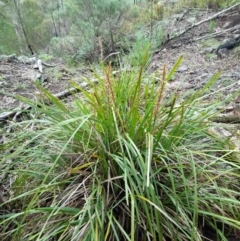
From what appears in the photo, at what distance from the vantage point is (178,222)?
3.71 ft

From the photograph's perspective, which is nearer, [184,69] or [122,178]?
[122,178]

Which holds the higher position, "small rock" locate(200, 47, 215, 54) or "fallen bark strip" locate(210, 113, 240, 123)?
"small rock" locate(200, 47, 215, 54)

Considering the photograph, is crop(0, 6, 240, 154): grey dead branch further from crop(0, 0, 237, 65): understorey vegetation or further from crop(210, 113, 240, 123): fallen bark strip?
crop(0, 0, 237, 65): understorey vegetation

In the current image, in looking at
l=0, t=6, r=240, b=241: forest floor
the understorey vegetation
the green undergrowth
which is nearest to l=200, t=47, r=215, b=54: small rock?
l=0, t=6, r=240, b=241: forest floor

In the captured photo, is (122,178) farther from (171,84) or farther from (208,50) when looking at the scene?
(208,50)

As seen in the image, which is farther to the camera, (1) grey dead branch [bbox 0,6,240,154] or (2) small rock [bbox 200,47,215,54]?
(2) small rock [bbox 200,47,215,54]

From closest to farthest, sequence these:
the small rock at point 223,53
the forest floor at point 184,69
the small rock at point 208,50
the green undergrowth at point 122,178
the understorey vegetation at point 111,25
Result: the green undergrowth at point 122,178 → the forest floor at point 184,69 → the small rock at point 223,53 → the small rock at point 208,50 → the understorey vegetation at point 111,25

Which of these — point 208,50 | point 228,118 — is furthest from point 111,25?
point 228,118

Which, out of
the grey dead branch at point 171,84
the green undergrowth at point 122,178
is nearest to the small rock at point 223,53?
the grey dead branch at point 171,84

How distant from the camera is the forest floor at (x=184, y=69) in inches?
110

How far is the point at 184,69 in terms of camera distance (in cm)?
335

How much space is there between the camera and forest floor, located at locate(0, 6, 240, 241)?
110 inches

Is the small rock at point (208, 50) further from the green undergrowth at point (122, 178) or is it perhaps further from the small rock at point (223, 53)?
the green undergrowth at point (122, 178)

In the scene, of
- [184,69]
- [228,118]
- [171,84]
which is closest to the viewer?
[228,118]
